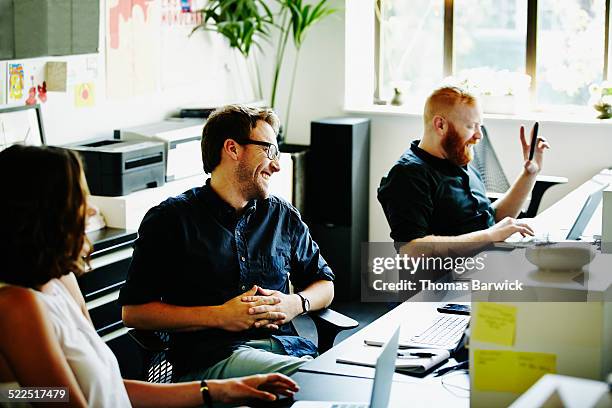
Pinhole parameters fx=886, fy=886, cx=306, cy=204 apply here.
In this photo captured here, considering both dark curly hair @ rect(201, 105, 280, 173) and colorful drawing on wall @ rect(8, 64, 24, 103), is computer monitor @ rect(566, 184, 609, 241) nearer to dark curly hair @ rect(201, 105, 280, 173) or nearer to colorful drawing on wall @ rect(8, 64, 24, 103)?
dark curly hair @ rect(201, 105, 280, 173)

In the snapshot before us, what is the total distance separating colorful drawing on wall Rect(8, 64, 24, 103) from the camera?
12.5 ft

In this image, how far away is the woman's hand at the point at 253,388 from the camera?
2.04m

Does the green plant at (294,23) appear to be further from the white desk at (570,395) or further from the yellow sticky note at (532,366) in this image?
the white desk at (570,395)

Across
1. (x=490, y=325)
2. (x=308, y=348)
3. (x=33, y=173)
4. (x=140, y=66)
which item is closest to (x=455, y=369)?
(x=490, y=325)

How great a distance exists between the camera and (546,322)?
1.80 meters

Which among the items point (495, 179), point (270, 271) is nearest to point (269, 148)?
point (270, 271)

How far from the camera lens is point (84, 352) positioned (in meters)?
1.88

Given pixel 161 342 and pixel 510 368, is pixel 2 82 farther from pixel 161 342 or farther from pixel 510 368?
pixel 510 368

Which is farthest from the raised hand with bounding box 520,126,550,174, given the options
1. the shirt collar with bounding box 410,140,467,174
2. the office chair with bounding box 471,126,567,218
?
the shirt collar with bounding box 410,140,467,174

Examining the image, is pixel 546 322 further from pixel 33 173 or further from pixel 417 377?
pixel 33 173

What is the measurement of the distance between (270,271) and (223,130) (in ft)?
1.51

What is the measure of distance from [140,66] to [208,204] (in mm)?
2112

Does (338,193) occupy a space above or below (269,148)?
below

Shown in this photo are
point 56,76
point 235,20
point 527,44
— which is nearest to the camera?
point 56,76
